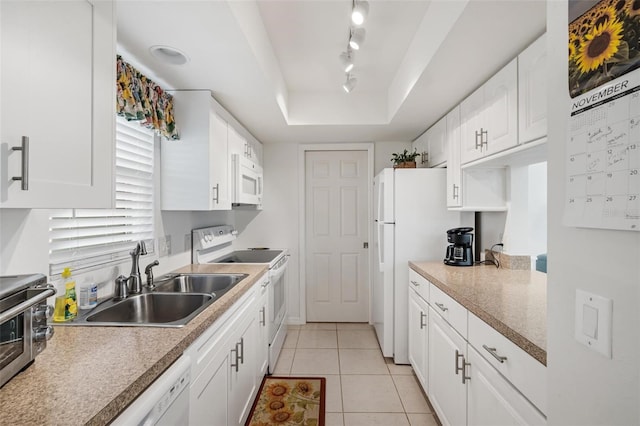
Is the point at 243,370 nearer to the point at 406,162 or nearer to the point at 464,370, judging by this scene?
the point at 464,370

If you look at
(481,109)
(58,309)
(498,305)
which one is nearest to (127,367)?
(58,309)

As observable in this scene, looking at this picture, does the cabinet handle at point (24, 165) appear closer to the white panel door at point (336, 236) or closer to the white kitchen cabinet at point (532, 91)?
the white kitchen cabinet at point (532, 91)

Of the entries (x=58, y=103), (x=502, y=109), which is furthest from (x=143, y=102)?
(x=502, y=109)

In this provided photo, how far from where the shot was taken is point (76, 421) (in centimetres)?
67

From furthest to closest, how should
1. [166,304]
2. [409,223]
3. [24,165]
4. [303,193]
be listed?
[303,193] → [409,223] → [166,304] → [24,165]

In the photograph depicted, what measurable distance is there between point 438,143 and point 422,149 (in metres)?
0.50

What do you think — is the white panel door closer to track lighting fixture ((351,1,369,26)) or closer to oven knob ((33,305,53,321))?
track lighting fixture ((351,1,369,26))

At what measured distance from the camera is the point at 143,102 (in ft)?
5.82

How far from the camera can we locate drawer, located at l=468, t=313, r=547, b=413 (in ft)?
3.35

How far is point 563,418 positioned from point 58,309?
1.70 metres

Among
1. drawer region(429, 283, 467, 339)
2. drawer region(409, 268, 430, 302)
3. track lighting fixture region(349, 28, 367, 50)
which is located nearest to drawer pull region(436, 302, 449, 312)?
drawer region(429, 283, 467, 339)

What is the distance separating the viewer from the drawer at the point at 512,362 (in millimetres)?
1021

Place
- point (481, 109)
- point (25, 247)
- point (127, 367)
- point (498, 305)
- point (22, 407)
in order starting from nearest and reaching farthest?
point (22, 407) < point (127, 367) < point (25, 247) < point (498, 305) < point (481, 109)

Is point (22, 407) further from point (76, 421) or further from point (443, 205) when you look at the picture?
point (443, 205)
